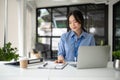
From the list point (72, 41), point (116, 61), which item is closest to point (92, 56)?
point (116, 61)

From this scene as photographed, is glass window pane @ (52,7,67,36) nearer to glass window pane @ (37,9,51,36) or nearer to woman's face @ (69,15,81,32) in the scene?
glass window pane @ (37,9,51,36)

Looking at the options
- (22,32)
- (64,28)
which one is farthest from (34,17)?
(22,32)

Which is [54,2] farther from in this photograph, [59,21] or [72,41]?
[72,41]

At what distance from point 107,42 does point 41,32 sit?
2.63m

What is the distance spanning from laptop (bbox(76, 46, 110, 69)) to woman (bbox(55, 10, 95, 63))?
0.70 meters

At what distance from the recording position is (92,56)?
1.72 metres

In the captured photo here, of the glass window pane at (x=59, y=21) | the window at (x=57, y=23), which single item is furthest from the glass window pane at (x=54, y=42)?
the glass window pane at (x=59, y=21)

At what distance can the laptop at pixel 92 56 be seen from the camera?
1694 millimetres

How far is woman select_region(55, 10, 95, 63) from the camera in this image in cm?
246

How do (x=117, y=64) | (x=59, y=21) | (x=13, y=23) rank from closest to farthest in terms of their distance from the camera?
1. (x=117, y=64)
2. (x=13, y=23)
3. (x=59, y=21)

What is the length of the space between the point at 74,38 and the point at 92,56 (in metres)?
0.82

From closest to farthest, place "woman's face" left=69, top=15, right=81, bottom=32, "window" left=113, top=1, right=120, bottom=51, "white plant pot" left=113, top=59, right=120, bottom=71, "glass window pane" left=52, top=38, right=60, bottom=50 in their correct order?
"white plant pot" left=113, top=59, right=120, bottom=71
"woman's face" left=69, top=15, right=81, bottom=32
"window" left=113, top=1, right=120, bottom=51
"glass window pane" left=52, top=38, right=60, bottom=50

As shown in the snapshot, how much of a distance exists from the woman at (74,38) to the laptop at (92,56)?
701 millimetres

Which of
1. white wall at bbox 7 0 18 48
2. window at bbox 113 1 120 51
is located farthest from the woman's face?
window at bbox 113 1 120 51
